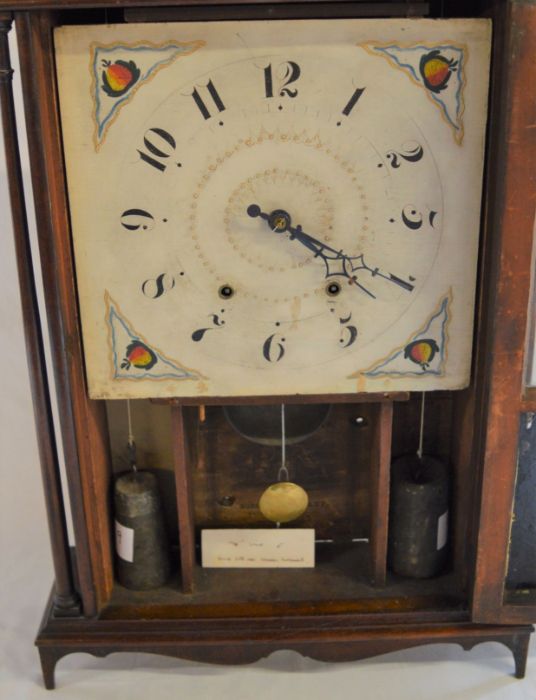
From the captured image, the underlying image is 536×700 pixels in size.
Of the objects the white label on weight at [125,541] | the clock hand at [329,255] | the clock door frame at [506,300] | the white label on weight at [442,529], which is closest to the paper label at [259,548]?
the white label on weight at [125,541]

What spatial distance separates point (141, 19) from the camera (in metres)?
1.50

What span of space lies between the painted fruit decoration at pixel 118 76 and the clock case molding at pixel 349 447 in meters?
0.09

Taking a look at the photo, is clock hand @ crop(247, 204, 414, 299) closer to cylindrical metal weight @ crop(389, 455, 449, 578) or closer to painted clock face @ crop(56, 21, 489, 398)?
painted clock face @ crop(56, 21, 489, 398)

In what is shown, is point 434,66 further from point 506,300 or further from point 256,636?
point 256,636

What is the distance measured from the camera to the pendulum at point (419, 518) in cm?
181

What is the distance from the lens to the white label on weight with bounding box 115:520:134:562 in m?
1.82

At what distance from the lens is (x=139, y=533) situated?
182 centimetres

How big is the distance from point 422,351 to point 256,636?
2.23 ft

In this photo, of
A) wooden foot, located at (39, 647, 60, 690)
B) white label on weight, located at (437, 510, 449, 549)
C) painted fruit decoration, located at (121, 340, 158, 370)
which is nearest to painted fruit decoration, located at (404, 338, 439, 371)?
white label on weight, located at (437, 510, 449, 549)

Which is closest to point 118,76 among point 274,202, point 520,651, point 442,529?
point 274,202

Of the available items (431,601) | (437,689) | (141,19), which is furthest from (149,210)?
(437,689)

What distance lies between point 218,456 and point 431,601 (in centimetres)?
56

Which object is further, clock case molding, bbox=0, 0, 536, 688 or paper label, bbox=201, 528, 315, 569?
paper label, bbox=201, 528, 315, 569

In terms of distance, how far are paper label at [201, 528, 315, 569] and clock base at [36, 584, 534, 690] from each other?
16 centimetres
